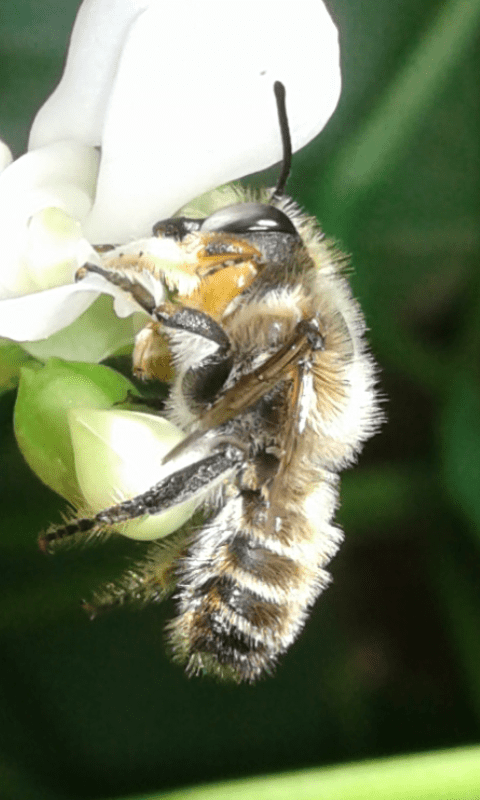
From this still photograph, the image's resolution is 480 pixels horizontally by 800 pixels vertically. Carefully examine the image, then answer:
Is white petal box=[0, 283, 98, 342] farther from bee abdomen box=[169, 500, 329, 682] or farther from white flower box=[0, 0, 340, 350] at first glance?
bee abdomen box=[169, 500, 329, 682]

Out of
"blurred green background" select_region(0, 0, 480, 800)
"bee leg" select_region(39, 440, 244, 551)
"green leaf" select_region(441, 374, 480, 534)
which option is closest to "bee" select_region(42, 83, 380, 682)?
"bee leg" select_region(39, 440, 244, 551)

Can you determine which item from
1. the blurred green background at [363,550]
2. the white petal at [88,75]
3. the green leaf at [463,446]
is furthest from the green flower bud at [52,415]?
the green leaf at [463,446]

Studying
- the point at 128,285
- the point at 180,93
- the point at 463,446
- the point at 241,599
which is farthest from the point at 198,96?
the point at 463,446

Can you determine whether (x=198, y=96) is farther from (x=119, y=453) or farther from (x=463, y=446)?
(x=463, y=446)

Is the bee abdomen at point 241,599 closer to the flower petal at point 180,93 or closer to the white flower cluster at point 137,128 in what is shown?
the white flower cluster at point 137,128

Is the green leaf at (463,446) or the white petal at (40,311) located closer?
the white petal at (40,311)

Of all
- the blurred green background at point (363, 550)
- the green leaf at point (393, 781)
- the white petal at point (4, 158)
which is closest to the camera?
the green leaf at point (393, 781)
